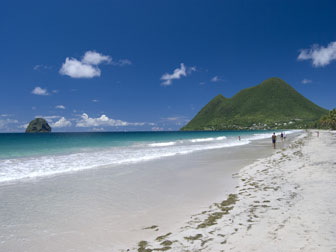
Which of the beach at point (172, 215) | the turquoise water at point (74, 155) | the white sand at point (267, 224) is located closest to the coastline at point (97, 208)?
the beach at point (172, 215)

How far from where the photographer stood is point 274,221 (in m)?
5.19

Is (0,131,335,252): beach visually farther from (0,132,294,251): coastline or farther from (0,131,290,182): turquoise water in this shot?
(0,131,290,182): turquoise water

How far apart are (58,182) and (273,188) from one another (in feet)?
34.6

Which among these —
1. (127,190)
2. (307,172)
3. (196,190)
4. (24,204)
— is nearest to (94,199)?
(127,190)

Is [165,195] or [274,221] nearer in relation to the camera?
[274,221]

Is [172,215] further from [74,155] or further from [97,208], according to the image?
[74,155]

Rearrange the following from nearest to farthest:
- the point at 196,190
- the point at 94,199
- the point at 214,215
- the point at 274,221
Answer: the point at 274,221, the point at 214,215, the point at 94,199, the point at 196,190

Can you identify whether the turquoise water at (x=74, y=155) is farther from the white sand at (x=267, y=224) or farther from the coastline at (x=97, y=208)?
the white sand at (x=267, y=224)

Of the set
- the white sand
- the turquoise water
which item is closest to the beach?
the white sand

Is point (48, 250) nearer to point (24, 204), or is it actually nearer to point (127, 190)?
point (24, 204)

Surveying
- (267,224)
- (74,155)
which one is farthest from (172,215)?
(74,155)

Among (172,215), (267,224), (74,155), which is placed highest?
(74,155)

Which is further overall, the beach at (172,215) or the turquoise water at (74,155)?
the turquoise water at (74,155)

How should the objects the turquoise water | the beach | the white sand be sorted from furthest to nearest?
the turquoise water
the beach
the white sand
